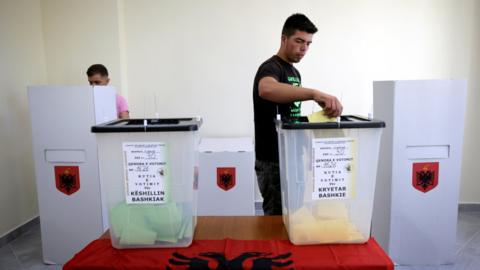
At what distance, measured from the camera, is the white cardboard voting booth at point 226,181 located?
2.70m

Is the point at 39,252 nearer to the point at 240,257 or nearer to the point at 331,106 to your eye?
the point at 240,257

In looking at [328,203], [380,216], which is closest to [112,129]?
[328,203]

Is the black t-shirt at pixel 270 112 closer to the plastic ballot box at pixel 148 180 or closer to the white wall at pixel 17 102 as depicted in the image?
the plastic ballot box at pixel 148 180

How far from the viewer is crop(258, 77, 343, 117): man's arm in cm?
101

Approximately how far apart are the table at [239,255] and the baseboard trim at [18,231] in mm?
2091

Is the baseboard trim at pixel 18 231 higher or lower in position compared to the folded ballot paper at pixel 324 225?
lower

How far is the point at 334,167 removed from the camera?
3.18 ft

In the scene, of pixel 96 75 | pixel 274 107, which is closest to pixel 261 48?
pixel 96 75

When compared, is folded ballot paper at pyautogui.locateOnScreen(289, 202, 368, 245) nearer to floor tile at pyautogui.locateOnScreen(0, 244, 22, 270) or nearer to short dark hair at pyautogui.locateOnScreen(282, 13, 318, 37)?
short dark hair at pyautogui.locateOnScreen(282, 13, 318, 37)

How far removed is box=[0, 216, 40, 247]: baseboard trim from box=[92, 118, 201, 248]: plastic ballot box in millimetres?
2199

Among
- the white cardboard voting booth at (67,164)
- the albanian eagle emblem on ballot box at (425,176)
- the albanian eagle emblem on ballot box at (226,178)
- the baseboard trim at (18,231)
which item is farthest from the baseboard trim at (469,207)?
the baseboard trim at (18,231)

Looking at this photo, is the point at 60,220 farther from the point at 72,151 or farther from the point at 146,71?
the point at 146,71

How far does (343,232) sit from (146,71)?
8.52ft

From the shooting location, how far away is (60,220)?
92.7 inches
